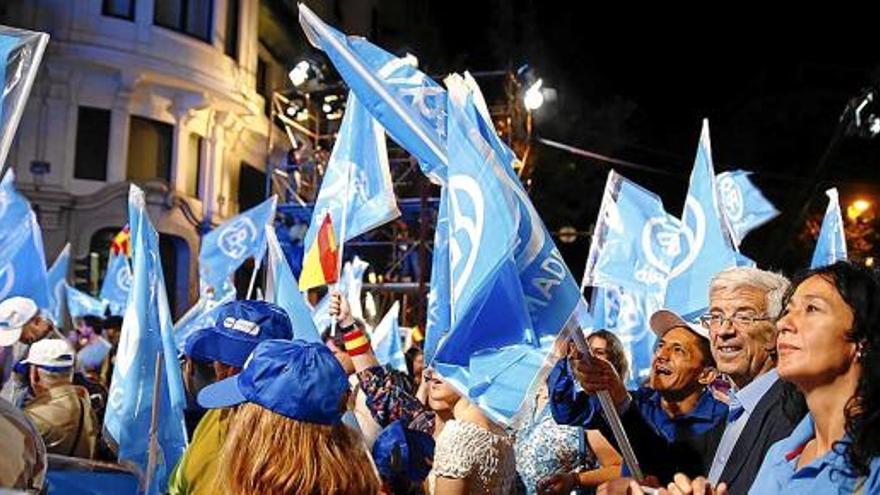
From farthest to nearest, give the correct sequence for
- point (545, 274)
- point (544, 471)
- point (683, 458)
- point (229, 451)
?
point (544, 471) < point (683, 458) < point (545, 274) < point (229, 451)

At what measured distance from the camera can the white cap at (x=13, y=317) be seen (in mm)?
6336

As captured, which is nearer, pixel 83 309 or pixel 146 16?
pixel 83 309

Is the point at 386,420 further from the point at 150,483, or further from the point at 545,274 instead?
the point at 545,274

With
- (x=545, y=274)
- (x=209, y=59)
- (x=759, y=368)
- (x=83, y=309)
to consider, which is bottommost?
(x=83, y=309)

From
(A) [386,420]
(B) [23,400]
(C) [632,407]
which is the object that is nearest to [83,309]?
(B) [23,400]

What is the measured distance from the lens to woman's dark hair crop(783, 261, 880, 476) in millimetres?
2287

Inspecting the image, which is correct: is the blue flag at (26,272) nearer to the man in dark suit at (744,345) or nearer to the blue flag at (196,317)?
the blue flag at (196,317)

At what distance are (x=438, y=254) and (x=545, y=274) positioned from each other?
0.80 m

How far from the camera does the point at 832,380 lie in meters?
2.45

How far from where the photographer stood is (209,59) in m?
21.9

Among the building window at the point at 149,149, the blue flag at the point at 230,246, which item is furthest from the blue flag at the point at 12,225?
the building window at the point at 149,149

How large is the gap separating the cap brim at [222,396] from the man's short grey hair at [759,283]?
1.98 m

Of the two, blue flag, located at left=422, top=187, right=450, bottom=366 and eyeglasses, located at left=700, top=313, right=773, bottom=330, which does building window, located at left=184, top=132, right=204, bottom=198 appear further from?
eyeglasses, located at left=700, top=313, right=773, bottom=330

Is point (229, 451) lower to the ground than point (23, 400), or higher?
higher
